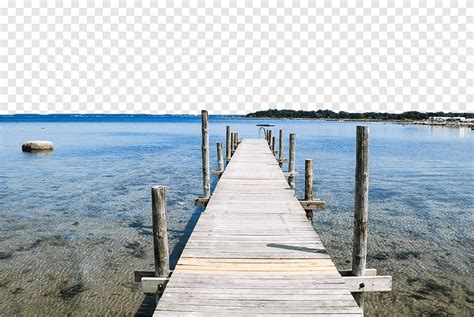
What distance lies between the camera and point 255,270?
581cm

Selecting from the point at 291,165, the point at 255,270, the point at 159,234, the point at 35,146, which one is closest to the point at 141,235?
the point at 159,234

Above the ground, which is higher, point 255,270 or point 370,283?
point 255,270

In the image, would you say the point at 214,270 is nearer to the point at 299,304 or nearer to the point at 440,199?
the point at 299,304

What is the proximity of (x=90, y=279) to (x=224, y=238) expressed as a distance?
4141 millimetres

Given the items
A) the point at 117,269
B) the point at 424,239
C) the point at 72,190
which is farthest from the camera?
the point at 72,190

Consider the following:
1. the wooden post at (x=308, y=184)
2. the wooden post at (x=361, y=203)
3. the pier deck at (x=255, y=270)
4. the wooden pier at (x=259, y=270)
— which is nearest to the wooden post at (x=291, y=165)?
the wooden post at (x=308, y=184)

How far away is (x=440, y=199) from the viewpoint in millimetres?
17297

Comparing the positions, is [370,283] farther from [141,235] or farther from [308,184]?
[141,235]

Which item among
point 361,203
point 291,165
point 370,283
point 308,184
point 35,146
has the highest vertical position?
point 361,203

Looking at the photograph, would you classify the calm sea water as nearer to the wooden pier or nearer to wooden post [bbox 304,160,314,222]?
wooden post [bbox 304,160,314,222]

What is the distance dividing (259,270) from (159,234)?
69.2 inches

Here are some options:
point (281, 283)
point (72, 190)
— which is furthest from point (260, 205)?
point (72, 190)

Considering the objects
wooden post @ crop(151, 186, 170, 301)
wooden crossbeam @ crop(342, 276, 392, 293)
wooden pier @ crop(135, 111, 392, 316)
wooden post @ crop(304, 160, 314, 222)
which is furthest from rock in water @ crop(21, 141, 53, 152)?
wooden crossbeam @ crop(342, 276, 392, 293)

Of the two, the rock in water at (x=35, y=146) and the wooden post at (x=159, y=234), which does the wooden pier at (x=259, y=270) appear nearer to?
the wooden post at (x=159, y=234)
